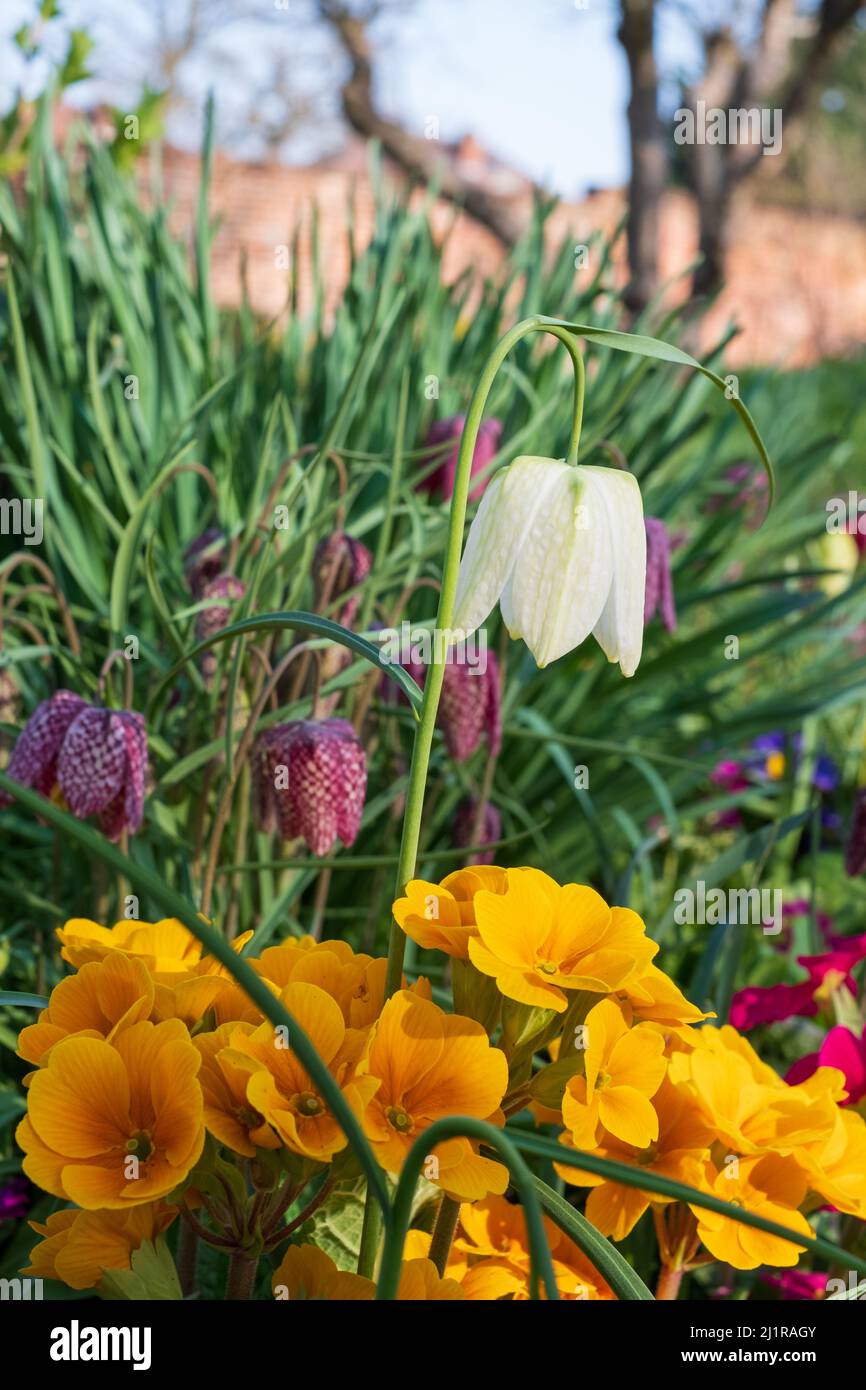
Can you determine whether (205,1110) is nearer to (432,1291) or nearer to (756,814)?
(432,1291)

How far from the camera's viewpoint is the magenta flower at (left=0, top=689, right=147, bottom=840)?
0.88 metres

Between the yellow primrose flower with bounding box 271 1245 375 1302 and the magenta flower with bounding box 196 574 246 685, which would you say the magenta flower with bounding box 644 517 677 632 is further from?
the yellow primrose flower with bounding box 271 1245 375 1302

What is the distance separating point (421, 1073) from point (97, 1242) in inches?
6.4

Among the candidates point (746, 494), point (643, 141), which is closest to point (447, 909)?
point (746, 494)

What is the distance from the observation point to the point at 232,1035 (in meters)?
0.55

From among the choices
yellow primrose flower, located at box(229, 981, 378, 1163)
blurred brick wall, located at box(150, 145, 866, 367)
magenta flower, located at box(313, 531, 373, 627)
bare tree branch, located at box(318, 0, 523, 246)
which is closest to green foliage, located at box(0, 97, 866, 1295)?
magenta flower, located at box(313, 531, 373, 627)

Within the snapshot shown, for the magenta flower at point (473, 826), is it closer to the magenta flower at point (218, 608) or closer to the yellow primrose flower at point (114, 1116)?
the magenta flower at point (218, 608)

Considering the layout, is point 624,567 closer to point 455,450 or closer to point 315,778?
point 315,778

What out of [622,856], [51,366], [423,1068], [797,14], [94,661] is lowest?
[423,1068]

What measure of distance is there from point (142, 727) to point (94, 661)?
18.0 inches

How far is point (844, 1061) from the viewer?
0.79m

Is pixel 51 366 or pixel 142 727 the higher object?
pixel 51 366

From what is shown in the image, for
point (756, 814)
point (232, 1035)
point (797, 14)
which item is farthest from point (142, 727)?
point (797, 14)
